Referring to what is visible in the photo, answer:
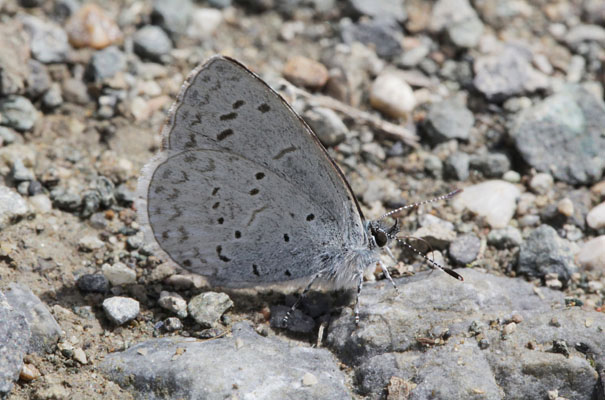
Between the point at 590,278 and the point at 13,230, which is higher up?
the point at 13,230

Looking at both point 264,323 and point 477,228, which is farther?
point 477,228

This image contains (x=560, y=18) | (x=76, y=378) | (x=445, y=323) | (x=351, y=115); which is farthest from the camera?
(x=560, y=18)

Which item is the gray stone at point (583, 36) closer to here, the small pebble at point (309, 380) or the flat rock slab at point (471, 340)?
the flat rock slab at point (471, 340)

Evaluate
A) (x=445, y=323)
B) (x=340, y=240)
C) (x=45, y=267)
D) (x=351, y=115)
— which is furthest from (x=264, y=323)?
(x=351, y=115)

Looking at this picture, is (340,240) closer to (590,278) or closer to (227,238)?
(227,238)

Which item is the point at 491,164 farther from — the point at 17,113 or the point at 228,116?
the point at 17,113

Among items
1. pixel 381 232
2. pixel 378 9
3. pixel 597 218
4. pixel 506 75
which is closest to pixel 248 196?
pixel 381 232

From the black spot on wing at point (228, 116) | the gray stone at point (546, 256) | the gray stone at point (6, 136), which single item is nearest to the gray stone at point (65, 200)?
the gray stone at point (6, 136)
